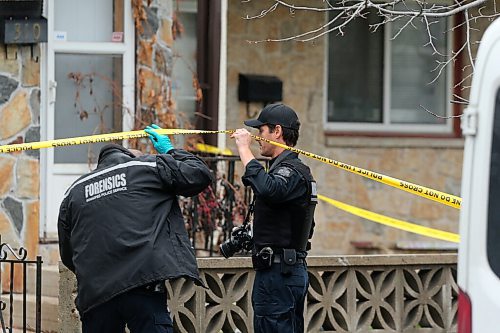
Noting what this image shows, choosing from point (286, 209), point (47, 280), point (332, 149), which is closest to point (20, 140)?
point (47, 280)

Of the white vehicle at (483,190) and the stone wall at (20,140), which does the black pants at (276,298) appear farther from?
the stone wall at (20,140)

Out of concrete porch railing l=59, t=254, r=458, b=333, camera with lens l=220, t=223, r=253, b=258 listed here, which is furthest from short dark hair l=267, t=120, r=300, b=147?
concrete porch railing l=59, t=254, r=458, b=333

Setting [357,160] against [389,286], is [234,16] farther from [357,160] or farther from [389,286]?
[389,286]

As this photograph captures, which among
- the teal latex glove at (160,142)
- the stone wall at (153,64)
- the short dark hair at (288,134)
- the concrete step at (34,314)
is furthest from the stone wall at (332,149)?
the teal latex glove at (160,142)

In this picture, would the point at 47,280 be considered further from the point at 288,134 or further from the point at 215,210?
the point at 288,134

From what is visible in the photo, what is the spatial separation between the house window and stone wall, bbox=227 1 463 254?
0.29m

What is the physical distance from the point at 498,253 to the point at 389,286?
428 centimetres

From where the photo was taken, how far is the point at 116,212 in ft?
20.8

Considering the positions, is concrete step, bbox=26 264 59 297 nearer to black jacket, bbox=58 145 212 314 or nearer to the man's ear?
black jacket, bbox=58 145 212 314

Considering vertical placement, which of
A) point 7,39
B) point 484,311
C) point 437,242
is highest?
point 7,39

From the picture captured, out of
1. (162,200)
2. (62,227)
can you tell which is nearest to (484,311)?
(162,200)

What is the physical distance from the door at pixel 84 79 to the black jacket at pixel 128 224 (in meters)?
3.31

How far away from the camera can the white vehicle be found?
4629 mm

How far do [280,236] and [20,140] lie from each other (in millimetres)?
3340
